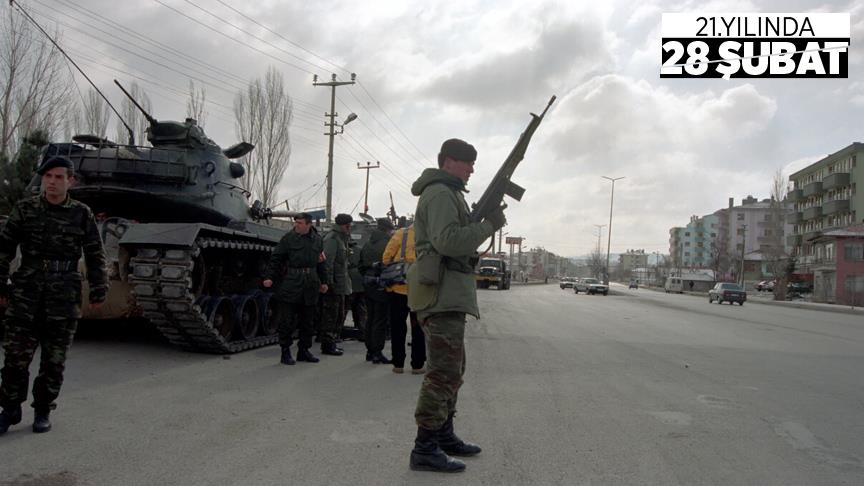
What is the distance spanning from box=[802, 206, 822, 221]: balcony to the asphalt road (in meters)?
69.3

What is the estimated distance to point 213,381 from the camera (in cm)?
621

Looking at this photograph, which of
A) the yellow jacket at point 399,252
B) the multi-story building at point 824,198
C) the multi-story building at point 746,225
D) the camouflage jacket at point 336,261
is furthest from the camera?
the multi-story building at point 746,225

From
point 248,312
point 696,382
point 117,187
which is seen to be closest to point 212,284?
point 248,312

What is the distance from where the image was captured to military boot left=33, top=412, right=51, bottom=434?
4.24 metres

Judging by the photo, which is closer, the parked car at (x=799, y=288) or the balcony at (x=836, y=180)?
the parked car at (x=799, y=288)

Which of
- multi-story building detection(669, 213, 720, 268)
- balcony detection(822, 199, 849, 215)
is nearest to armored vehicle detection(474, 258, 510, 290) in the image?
balcony detection(822, 199, 849, 215)

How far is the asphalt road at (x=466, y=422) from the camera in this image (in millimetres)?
3693

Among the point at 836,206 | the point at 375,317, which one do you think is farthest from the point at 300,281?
the point at 836,206

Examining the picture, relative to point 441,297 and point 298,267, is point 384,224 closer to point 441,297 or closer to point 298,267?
point 298,267

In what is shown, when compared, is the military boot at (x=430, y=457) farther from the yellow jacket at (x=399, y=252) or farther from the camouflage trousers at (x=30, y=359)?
the yellow jacket at (x=399, y=252)

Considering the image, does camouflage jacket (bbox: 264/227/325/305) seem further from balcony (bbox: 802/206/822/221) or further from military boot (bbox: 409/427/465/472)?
balcony (bbox: 802/206/822/221)

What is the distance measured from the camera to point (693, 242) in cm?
14450

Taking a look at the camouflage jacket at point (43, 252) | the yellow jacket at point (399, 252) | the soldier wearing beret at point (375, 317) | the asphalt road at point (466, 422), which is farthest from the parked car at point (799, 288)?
the camouflage jacket at point (43, 252)

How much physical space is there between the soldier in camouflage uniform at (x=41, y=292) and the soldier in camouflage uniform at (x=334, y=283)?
407 cm
